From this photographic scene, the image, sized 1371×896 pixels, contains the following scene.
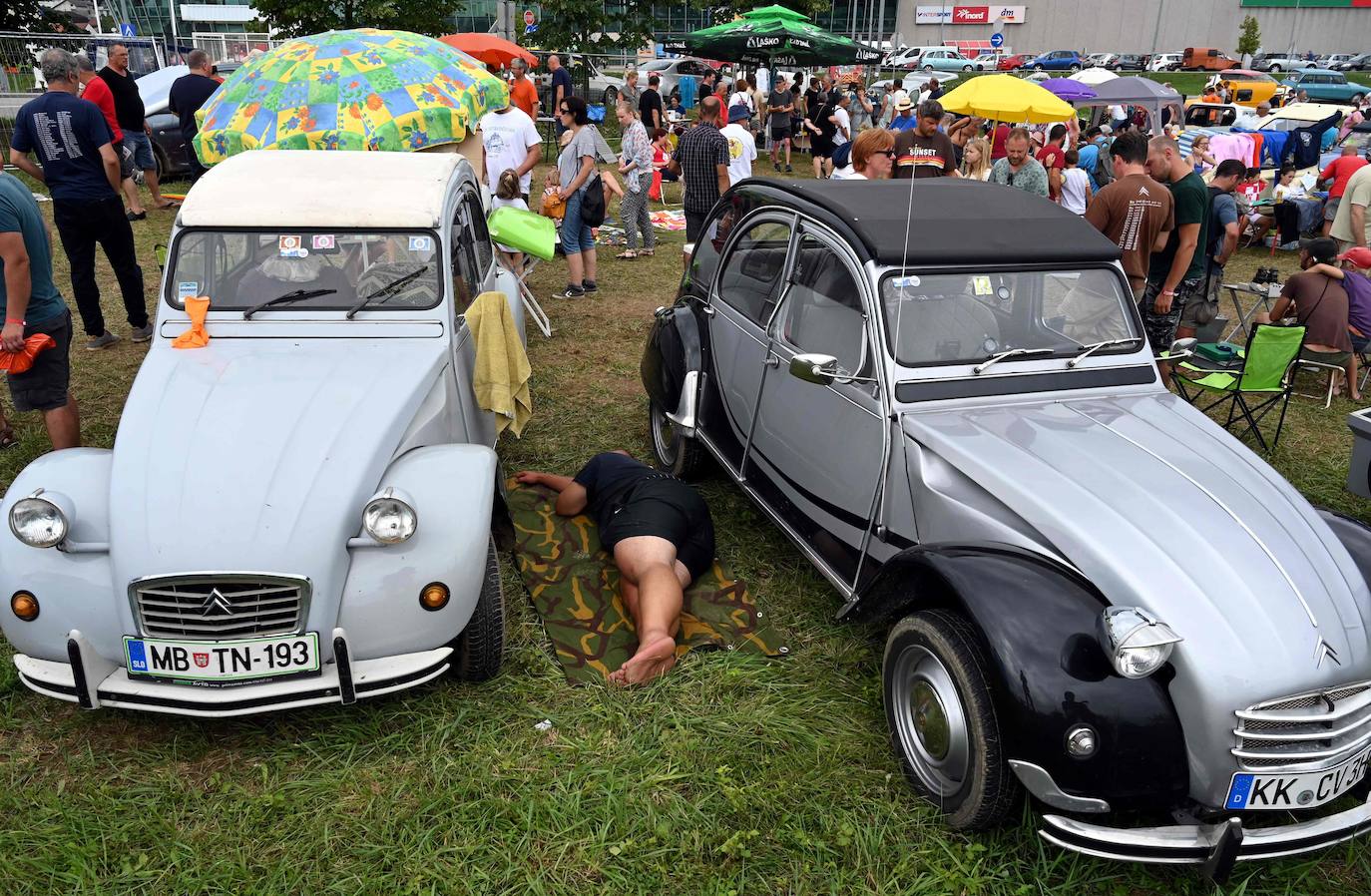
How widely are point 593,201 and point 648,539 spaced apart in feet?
18.7

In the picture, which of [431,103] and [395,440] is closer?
[395,440]

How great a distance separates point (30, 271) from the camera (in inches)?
205

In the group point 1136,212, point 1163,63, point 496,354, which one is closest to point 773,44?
point 1136,212

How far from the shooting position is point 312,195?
4656 mm

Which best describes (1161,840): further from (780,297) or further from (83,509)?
(83,509)

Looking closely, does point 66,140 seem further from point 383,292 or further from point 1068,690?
point 1068,690

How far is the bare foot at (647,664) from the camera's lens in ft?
12.5

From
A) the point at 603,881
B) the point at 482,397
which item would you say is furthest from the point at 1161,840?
the point at 482,397

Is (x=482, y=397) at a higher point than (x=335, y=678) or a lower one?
higher

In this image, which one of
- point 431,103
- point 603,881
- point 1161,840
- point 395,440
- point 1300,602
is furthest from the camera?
point 431,103

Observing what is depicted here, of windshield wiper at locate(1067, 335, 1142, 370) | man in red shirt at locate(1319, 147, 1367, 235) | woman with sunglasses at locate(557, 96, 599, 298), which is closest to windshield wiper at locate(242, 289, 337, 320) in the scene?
windshield wiper at locate(1067, 335, 1142, 370)

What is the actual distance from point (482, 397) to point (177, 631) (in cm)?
209

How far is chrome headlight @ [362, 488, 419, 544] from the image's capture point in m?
3.31

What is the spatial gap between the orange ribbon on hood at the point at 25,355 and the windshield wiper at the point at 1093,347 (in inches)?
209
